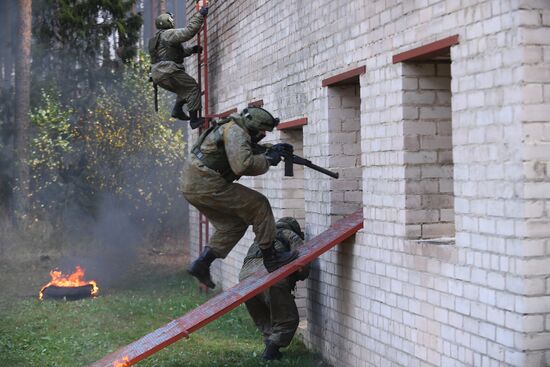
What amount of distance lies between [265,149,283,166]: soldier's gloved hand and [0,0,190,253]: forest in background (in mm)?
13758

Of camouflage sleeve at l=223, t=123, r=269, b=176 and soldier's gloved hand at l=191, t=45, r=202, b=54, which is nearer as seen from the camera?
camouflage sleeve at l=223, t=123, r=269, b=176

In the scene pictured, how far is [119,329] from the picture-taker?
11.0 metres

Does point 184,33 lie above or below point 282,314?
above

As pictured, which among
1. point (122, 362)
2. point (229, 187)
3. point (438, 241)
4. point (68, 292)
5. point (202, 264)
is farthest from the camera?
point (68, 292)

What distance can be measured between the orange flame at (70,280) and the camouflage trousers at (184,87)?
346cm

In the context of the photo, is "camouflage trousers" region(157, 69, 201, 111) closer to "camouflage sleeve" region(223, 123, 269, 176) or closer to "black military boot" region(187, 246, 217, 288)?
"black military boot" region(187, 246, 217, 288)

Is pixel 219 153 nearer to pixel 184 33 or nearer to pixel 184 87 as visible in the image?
pixel 184 33

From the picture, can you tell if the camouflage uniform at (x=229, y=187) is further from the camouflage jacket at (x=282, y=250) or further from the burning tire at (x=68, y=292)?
the burning tire at (x=68, y=292)

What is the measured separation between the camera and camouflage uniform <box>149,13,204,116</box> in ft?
42.5

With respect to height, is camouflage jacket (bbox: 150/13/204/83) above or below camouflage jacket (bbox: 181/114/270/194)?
above

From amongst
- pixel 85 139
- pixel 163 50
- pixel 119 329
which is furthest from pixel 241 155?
pixel 85 139

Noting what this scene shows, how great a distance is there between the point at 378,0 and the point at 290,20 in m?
2.62

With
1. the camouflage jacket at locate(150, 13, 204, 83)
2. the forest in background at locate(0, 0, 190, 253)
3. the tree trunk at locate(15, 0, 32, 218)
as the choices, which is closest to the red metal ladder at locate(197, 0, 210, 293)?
the camouflage jacket at locate(150, 13, 204, 83)

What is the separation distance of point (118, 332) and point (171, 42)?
4.54 m
